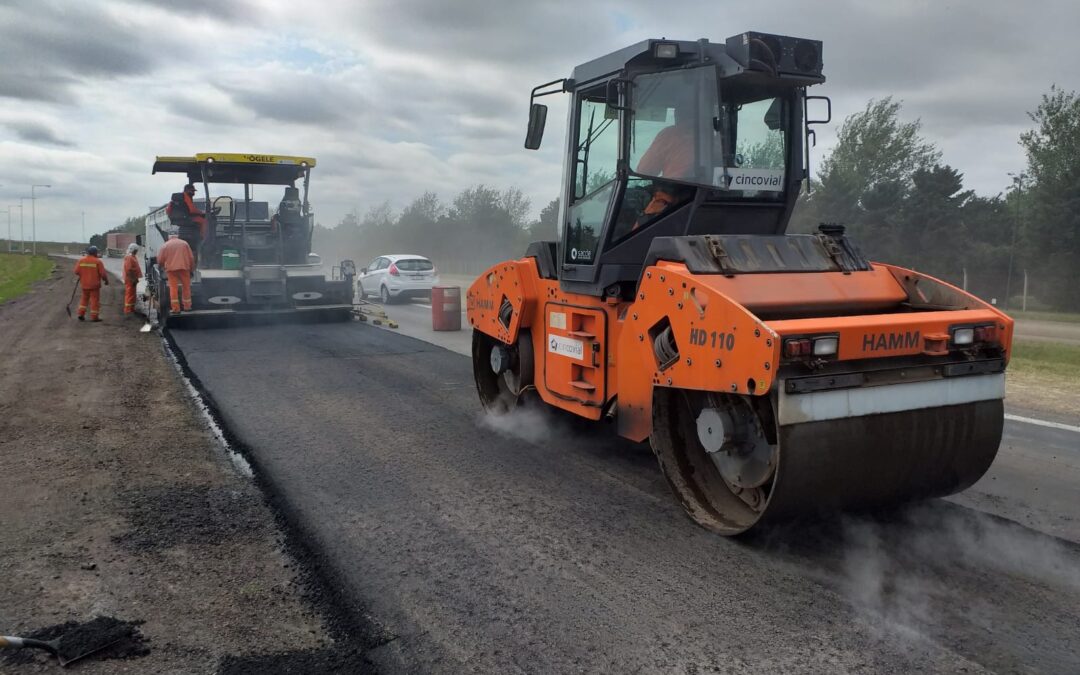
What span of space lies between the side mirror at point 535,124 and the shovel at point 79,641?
4148 millimetres

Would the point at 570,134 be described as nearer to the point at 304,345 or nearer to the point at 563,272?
the point at 563,272

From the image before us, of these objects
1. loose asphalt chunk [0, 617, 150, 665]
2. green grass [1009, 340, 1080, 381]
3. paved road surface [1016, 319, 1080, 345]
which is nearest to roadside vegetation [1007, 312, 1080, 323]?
paved road surface [1016, 319, 1080, 345]

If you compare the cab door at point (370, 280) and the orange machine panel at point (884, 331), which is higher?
the cab door at point (370, 280)

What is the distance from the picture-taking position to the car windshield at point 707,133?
503 cm

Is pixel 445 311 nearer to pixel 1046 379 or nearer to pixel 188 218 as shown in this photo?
pixel 188 218

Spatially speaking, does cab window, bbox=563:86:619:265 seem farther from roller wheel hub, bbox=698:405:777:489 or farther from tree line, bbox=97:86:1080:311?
tree line, bbox=97:86:1080:311

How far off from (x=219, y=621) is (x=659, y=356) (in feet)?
8.59

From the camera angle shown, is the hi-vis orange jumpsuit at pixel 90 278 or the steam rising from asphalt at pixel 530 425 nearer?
the steam rising from asphalt at pixel 530 425

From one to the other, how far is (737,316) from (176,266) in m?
12.3

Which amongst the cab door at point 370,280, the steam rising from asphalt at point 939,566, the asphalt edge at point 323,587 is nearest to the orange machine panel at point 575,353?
the steam rising from asphalt at point 939,566

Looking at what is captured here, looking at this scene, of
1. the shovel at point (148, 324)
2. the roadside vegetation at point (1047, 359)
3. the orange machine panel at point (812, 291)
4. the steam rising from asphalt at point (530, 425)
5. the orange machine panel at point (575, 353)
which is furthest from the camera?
the shovel at point (148, 324)

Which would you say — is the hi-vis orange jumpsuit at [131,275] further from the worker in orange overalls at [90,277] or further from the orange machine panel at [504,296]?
the orange machine panel at [504,296]

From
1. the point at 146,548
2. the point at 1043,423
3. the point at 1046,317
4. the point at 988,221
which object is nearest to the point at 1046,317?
the point at 1046,317

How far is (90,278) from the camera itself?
597 inches
